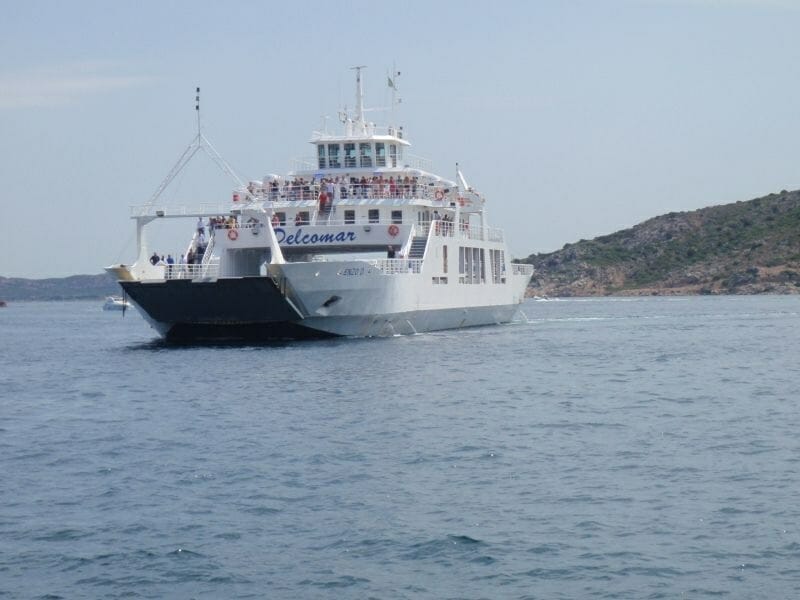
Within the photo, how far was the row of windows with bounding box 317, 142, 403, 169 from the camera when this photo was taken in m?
49.3

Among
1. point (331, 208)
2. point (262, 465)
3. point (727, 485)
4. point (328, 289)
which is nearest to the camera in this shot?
point (727, 485)

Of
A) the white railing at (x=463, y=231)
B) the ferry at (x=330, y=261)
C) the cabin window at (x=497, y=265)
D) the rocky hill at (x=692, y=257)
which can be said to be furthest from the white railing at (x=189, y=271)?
the rocky hill at (x=692, y=257)

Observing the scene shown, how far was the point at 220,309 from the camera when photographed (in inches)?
1549

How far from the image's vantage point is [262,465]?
61.1 ft

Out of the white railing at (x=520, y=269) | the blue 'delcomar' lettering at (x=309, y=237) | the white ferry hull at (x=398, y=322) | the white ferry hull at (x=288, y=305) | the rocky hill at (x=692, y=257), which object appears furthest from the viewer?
the rocky hill at (x=692, y=257)

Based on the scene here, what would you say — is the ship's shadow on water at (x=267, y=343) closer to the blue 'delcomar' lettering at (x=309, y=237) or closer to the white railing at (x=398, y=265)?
the white railing at (x=398, y=265)

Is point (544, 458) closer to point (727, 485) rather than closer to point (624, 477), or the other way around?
point (624, 477)

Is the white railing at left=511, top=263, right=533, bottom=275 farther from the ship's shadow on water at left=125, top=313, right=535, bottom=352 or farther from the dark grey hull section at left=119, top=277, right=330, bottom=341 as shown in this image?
the dark grey hull section at left=119, top=277, right=330, bottom=341

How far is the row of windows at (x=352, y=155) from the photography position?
49.3 metres

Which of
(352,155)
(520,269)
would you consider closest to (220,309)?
(352,155)

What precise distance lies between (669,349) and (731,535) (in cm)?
2673

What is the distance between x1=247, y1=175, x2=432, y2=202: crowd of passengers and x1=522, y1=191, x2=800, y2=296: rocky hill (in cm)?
8293

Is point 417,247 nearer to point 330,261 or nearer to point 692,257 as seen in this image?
point 330,261

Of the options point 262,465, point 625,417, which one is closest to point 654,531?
point 262,465
